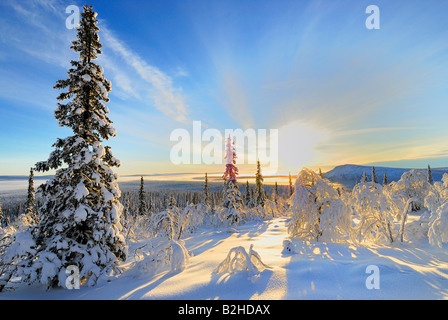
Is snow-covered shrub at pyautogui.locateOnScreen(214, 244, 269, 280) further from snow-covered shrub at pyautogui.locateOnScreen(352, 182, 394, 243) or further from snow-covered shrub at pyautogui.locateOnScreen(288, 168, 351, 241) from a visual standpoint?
snow-covered shrub at pyautogui.locateOnScreen(352, 182, 394, 243)

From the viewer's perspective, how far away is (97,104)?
303 inches

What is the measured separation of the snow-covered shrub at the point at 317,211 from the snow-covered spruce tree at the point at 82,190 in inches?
382

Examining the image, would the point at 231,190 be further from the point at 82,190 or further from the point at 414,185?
the point at 82,190

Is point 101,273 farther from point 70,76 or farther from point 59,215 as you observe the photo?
point 70,76

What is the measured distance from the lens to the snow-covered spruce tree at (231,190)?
22.1m

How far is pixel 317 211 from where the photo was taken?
11.2 metres

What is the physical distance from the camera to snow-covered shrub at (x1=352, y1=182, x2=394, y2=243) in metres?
9.62

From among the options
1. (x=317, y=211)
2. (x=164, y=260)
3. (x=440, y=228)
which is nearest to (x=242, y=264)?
(x=164, y=260)

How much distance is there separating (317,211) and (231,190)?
45.7 feet

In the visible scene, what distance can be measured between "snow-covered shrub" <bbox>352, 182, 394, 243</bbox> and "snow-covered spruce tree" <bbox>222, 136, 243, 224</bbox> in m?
13.5
